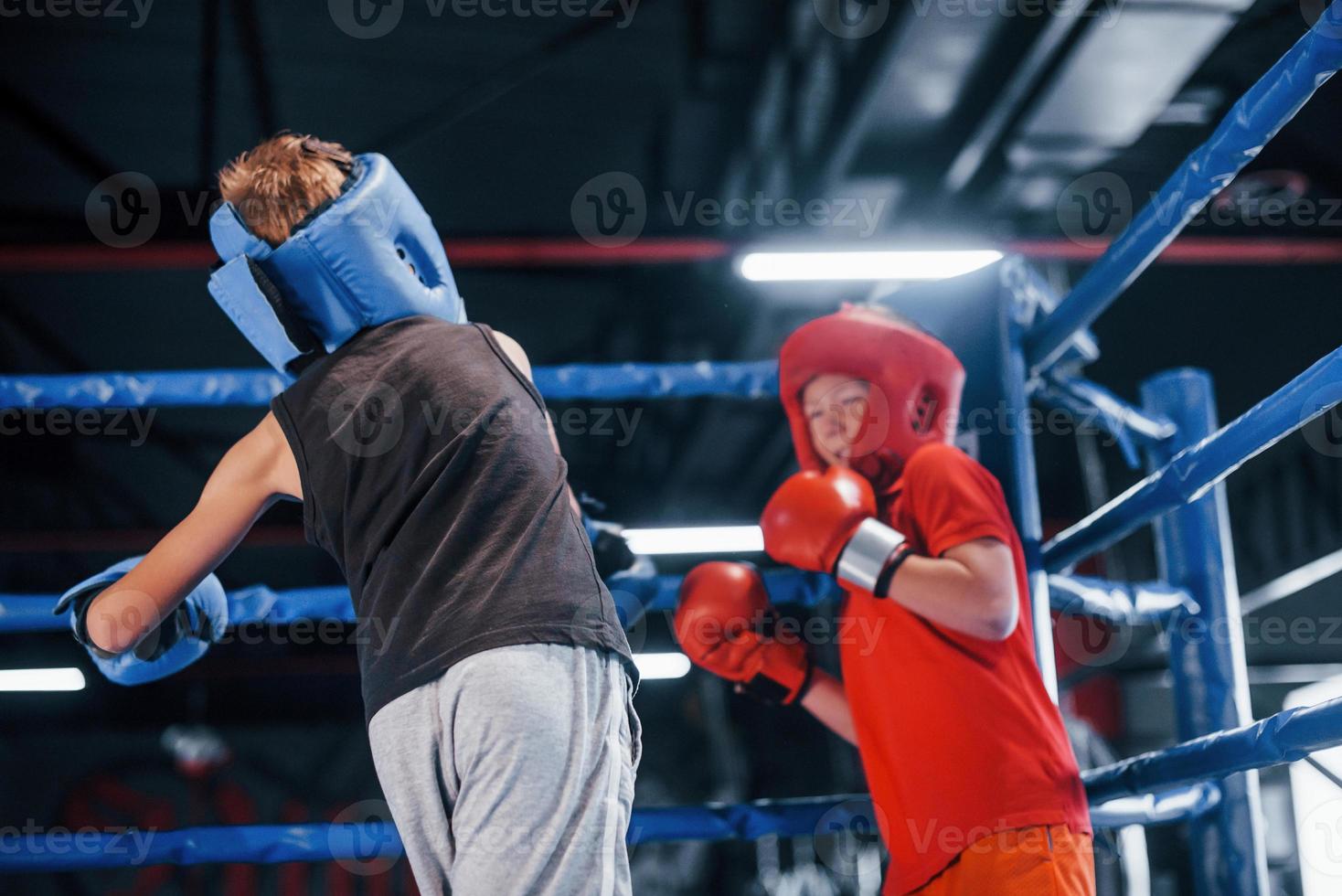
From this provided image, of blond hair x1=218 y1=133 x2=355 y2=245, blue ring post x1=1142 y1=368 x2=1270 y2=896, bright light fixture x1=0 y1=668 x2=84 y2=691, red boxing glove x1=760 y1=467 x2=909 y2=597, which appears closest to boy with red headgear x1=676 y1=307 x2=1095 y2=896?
red boxing glove x1=760 y1=467 x2=909 y2=597

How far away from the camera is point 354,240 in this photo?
1309 millimetres

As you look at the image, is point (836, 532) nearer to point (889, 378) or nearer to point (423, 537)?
point (889, 378)

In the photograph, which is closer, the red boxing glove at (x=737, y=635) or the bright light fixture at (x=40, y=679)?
the red boxing glove at (x=737, y=635)

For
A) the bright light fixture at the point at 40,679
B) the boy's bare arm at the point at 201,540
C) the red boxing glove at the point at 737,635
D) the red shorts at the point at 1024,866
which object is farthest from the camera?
the bright light fixture at the point at 40,679

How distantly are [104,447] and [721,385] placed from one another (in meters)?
6.91

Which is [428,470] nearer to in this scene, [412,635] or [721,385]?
[412,635]

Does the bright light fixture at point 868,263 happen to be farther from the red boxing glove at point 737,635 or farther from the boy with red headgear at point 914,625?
the red boxing glove at point 737,635

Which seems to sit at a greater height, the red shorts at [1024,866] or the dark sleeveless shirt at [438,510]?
the dark sleeveless shirt at [438,510]

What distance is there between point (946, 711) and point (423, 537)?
0.91m

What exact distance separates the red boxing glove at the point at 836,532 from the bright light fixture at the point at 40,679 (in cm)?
846

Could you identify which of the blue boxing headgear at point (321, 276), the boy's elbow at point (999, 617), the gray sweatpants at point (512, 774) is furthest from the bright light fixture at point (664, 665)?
the gray sweatpants at point (512, 774)

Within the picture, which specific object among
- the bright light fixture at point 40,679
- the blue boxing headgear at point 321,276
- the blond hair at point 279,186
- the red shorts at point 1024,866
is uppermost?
the bright light fixture at point 40,679

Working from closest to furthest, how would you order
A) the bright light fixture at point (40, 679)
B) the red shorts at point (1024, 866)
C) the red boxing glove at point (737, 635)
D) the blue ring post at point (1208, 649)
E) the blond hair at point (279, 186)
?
the blond hair at point (279, 186) < the red shorts at point (1024, 866) < the blue ring post at point (1208, 649) < the red boxing glove at point (737, 635) < the bright light fixture at point (40, 679)

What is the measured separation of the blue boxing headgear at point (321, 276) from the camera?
51.3 inches
